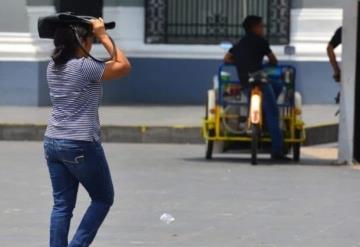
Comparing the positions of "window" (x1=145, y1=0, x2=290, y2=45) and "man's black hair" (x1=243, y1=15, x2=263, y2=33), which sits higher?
"man's black hair" (x1=243, y1=15, x2=263, y2=33)

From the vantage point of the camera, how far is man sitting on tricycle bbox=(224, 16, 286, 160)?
13438 mm

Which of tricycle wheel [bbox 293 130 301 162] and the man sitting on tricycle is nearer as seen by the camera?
the man sitting on tricycle

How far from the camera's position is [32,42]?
18.8 metres

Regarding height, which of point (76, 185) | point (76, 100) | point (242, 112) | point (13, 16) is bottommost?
point (242, 112)

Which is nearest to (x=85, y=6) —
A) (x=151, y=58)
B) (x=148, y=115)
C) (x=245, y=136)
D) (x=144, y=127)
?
(x=151, y=58)

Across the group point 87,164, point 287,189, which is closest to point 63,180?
point 87,164

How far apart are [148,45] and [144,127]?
389 cm

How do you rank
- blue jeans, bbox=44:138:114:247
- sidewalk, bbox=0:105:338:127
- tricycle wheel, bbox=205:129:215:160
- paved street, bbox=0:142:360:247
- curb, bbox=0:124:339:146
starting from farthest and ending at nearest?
sidewalk, bbox=0:105:338:127 < curb, bbox=0:124:339:146 < tricycle wheel, bbox=205:129:215:160 < paved street, bbox=0:142:360:247 < blue jeans, bbox=44:138:114:247

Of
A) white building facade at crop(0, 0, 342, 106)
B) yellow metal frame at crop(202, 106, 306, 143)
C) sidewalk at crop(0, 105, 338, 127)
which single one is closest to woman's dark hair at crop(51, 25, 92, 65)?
yellow metal frame at crop(202, 106, 306, 143)

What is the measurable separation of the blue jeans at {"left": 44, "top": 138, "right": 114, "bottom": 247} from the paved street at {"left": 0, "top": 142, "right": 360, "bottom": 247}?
129 cm

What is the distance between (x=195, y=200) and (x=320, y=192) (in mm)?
1382

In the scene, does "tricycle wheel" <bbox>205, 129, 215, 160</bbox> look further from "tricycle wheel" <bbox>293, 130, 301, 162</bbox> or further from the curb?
the curb

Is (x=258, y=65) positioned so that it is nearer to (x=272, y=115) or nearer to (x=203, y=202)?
(x=272, y=115)

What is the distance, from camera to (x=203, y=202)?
10.7 m
